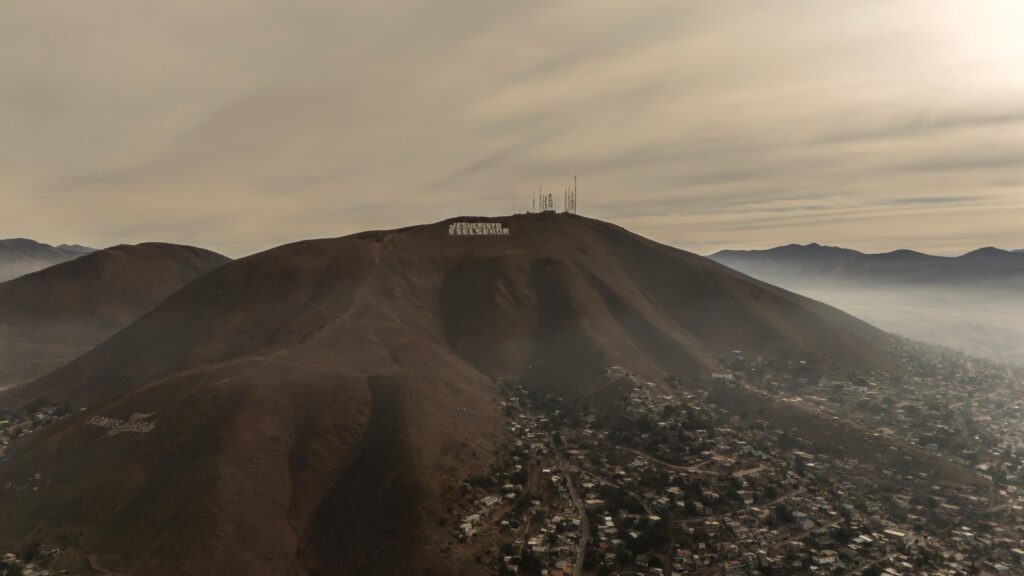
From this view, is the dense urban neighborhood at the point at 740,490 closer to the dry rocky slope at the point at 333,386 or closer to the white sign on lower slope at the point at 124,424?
the dry rocky slope at the point at 333,386

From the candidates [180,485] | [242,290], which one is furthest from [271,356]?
[242,290]

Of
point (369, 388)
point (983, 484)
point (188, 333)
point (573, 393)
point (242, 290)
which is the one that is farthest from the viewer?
point (242, 290)

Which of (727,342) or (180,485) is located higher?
(727,342)

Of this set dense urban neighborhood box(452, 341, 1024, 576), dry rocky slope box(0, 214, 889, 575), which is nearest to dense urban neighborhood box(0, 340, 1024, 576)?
dense urban neighborhood box(452, 341, 1024, 576)

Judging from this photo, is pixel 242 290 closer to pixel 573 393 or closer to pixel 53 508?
pixel 53 508

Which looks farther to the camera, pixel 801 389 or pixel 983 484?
pixel 801 389

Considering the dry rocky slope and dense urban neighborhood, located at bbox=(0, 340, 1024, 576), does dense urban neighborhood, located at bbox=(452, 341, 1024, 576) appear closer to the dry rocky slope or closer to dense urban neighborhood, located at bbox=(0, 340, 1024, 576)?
dense urban neighborhood, located at bbox=(0, 340, 1024, 576)

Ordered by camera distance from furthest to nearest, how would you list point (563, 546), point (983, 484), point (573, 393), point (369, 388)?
1. point (573, 393)
2. point (369, 388)
3. point (983, 484)
4. point (563, 546)

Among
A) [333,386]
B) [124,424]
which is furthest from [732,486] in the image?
[124,424]

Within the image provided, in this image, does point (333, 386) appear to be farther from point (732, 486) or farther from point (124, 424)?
point (732, 486)
